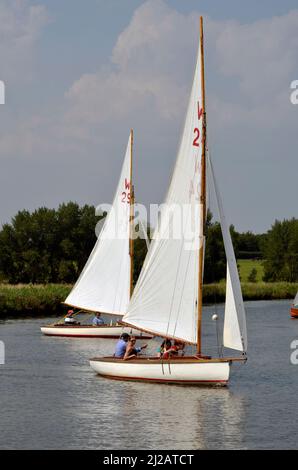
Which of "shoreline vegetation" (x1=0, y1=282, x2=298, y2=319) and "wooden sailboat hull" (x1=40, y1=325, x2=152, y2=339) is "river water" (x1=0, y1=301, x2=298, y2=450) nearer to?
"wooden sailboat hull" (x1=40, y1=325, x2=152, y2=339)

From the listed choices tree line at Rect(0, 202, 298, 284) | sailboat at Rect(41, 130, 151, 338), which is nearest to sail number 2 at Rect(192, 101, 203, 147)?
sailboat at Rect(41, 130, 151, 338)

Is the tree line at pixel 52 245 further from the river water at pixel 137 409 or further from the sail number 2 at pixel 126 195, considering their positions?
the river water at pixel 137 409

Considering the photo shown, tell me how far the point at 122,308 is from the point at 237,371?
14.3 meters

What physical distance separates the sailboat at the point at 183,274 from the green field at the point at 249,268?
321 ft

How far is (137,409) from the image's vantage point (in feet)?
92.7

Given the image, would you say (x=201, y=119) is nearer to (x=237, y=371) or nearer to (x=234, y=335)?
(x=234, y=335)

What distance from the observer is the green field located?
444 ft

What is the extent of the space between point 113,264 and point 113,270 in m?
0.35

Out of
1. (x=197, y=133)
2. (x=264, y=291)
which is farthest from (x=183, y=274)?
(x=264, y=291)

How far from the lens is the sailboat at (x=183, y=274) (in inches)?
1231

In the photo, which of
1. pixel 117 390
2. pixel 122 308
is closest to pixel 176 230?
pixel 117 390

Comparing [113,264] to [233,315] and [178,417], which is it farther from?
[178,417]

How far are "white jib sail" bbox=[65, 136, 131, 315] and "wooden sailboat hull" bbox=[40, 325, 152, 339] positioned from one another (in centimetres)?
104

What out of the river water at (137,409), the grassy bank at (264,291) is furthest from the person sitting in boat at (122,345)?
the grassy bank at (264,291)
